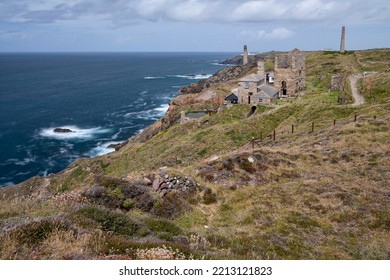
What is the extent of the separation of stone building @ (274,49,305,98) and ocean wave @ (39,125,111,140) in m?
44.0

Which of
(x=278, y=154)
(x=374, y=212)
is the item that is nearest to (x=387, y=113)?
(x=278, y=154)

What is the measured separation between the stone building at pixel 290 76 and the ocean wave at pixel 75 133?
44.0 metres

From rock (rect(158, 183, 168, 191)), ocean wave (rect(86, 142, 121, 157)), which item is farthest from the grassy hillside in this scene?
ocean wave (rect(86, 142, 121, 157))

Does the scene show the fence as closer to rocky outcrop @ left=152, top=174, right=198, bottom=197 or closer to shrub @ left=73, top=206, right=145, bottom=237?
rocky outcrop @ left=152, top=174, right=198, bottom=197

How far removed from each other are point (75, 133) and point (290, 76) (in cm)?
5124

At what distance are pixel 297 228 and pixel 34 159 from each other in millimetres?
59463

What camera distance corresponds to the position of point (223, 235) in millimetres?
13930

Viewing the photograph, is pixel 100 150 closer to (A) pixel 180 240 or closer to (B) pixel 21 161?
(B) pixel 21 161

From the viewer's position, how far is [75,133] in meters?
79.2

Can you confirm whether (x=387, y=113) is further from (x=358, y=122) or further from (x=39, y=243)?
(x=39, y=243)

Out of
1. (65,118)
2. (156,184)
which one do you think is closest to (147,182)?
(156,184)

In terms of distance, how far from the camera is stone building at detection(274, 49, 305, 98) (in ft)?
184

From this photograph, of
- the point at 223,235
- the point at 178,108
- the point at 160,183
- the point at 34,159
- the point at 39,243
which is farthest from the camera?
the point at 178,108

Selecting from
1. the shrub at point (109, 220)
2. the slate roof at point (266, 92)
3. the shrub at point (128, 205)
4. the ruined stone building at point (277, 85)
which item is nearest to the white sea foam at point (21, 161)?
the ruined stone building at point (277, 85)
